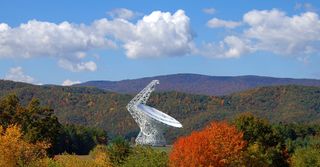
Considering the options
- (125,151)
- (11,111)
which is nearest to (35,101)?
(11,111)

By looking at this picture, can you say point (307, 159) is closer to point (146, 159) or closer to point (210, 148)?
point (210, 148)

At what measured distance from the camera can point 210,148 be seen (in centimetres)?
6353

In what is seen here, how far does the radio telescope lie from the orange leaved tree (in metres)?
38.3

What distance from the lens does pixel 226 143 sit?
65250 mm

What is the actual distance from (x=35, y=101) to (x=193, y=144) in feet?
95.7

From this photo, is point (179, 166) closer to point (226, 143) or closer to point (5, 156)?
point (226, 143)

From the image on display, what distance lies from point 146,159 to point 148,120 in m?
56.7

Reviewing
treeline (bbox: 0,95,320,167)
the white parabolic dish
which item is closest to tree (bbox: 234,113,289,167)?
treeline (bbox: 0,95,320,167)

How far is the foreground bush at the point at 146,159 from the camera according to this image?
51.4m

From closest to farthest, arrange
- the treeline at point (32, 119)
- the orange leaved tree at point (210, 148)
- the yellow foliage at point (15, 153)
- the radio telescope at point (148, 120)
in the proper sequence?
the yellow foliage at point (15, 153)
the orange leaved tree at point (210, 148)
the treeline at point (32, 119)
the radio telescope at point (148, 120)

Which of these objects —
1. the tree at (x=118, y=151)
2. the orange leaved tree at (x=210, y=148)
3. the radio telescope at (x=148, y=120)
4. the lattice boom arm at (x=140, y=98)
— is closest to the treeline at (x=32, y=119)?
the tree at (x=118, y=151)

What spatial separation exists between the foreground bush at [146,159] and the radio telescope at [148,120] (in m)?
48.7

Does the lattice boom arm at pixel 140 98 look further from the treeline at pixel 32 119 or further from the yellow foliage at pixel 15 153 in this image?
the yellow foliage at pixel 15 153

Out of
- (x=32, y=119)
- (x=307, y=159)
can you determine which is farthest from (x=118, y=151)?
(x=307, y=159)
